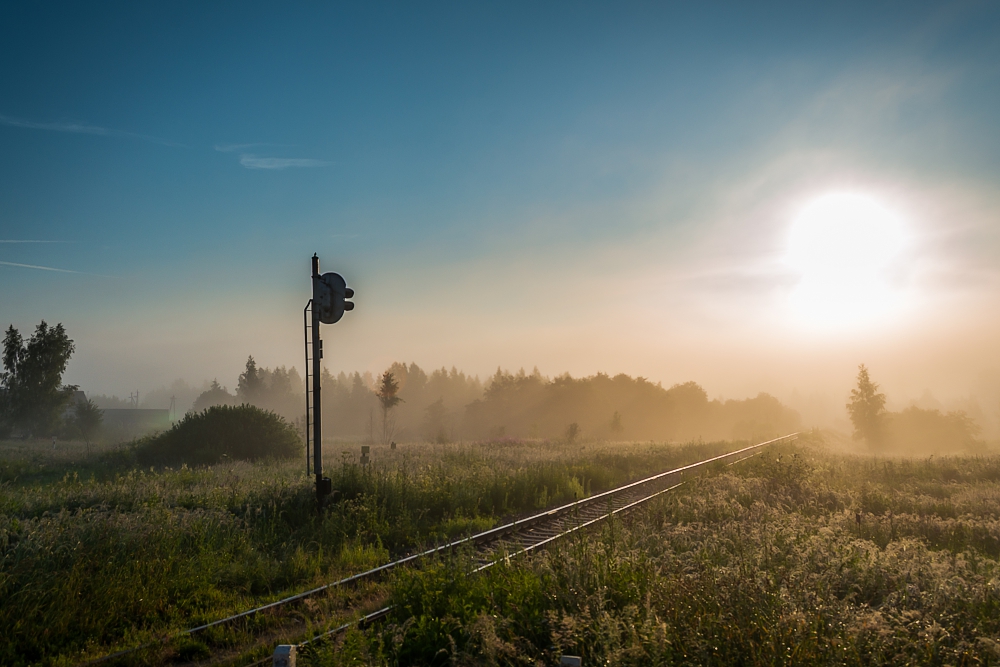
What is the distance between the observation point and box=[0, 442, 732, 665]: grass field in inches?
243

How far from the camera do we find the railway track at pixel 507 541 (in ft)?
20.3

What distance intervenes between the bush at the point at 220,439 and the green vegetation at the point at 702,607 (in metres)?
22.5

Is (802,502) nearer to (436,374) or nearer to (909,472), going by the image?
(909,472)

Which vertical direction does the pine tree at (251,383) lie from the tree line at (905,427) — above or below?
above

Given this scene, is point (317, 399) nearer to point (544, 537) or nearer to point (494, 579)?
point (544, 537)

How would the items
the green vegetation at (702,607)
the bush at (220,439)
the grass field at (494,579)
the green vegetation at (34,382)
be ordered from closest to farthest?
the green vegetation at (702,607), the grass field at (494,579), the bush at (220,439), the green vegetation at (34,382)

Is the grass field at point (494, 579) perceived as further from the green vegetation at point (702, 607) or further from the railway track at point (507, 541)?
the railway track at point (507, 541)

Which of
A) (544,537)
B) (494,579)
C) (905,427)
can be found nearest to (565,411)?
(905,427)

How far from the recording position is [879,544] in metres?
9.92

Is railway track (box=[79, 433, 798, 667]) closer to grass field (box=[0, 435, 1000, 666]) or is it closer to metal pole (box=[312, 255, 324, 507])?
grass field (box=[0, 435, 1000, 666])

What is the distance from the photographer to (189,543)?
848 centimetres

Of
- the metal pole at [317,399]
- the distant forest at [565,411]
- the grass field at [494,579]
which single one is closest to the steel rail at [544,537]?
the grass field at [494,579]

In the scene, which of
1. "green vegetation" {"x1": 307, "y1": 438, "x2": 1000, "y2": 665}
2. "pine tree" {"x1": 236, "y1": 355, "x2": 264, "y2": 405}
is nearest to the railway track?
"green vegetation" {"x1": 307, "y1": 438, "x2": 1000, "y2": 665}

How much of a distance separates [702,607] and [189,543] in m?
7.61
